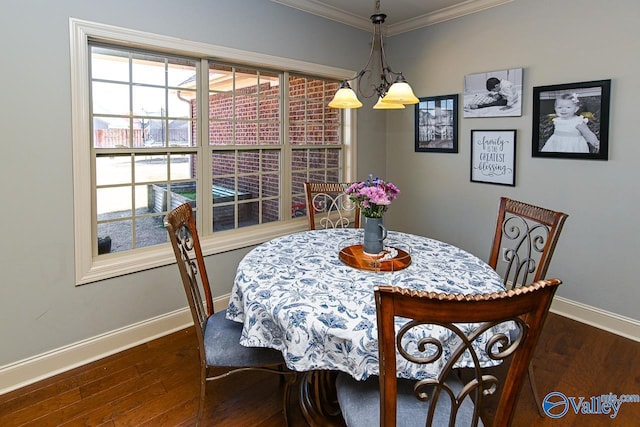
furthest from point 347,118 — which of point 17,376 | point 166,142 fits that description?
point 17,376

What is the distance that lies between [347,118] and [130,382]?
2976 mm

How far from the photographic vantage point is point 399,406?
4.36 ft

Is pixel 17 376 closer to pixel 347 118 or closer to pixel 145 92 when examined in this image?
pixel 145 92

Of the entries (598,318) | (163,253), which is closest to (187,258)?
(163,253)

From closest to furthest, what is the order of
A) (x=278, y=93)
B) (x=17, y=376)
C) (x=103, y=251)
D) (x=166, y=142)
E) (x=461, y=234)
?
1. (x=17, y=376)
2. (x=103, y=251)
3. (x=166, y=142)
4. (x=278, y=93)
5. (x=461, y=234)

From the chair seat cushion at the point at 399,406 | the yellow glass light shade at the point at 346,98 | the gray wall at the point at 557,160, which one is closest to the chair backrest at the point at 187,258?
the chair seat cushion at the point at 399,406

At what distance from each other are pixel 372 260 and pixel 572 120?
212cm

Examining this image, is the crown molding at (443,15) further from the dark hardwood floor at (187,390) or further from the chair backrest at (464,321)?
the chair backrest at (464,321)

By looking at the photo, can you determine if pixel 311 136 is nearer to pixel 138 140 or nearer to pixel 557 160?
pixel 138 140

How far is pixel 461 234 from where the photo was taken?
3799mm

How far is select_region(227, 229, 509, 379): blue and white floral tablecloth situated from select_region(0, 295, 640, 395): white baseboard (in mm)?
1152

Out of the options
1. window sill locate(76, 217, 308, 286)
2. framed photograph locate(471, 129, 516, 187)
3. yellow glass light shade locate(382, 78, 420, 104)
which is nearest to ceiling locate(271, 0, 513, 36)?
framed photograph locate(471, 129, 516, 187)

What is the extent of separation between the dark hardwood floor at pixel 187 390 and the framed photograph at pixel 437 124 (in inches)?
77.6

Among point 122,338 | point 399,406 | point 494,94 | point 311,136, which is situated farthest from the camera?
point 311,136
